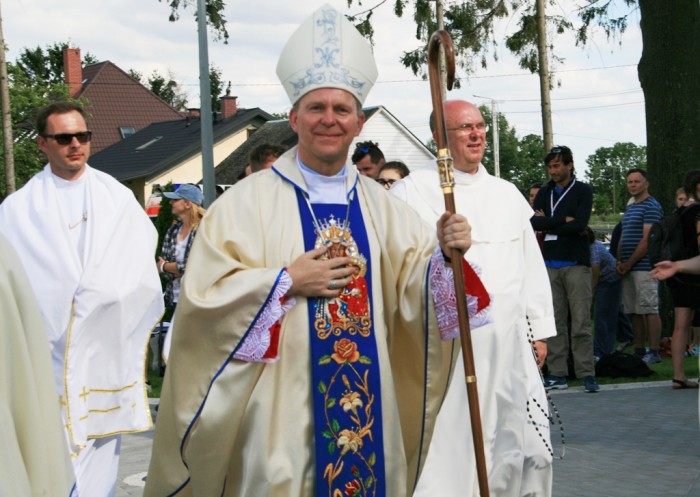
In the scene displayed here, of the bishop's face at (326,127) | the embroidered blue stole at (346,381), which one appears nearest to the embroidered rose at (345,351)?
the embroidered blue stole at (346,381)

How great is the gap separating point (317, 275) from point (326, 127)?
1.93 ft

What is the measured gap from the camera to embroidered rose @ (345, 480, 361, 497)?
4.42 meters

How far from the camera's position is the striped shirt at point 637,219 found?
13195 millimetres

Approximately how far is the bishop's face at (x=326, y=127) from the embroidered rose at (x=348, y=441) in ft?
3.27

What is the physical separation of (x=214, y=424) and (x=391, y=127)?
49.9m

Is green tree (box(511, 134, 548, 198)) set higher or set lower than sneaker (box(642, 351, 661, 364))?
higher

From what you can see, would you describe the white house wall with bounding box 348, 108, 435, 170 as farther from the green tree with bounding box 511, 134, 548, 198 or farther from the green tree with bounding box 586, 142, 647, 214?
the green tree with bounding box 586, 142, 647, 214

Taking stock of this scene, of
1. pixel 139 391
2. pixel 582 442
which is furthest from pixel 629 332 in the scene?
pixel 139 391

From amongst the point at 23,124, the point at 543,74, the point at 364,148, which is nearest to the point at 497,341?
the point at 364,148

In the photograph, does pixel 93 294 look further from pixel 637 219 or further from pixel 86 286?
pixel 637 219

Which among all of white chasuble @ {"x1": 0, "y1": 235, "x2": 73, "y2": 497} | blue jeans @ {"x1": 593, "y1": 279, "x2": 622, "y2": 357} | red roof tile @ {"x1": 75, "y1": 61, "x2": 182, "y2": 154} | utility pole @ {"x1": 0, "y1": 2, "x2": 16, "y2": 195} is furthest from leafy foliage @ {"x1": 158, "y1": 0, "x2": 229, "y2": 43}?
red roof tile @ {"x1": 75, "y1": 61, "x2": 182, "y2": 154}

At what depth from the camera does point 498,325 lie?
621 cm

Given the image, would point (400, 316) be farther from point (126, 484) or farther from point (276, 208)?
point (126, 484)

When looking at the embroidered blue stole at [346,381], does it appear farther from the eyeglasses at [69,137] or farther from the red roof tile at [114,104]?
the red roof tile at [114,104]
